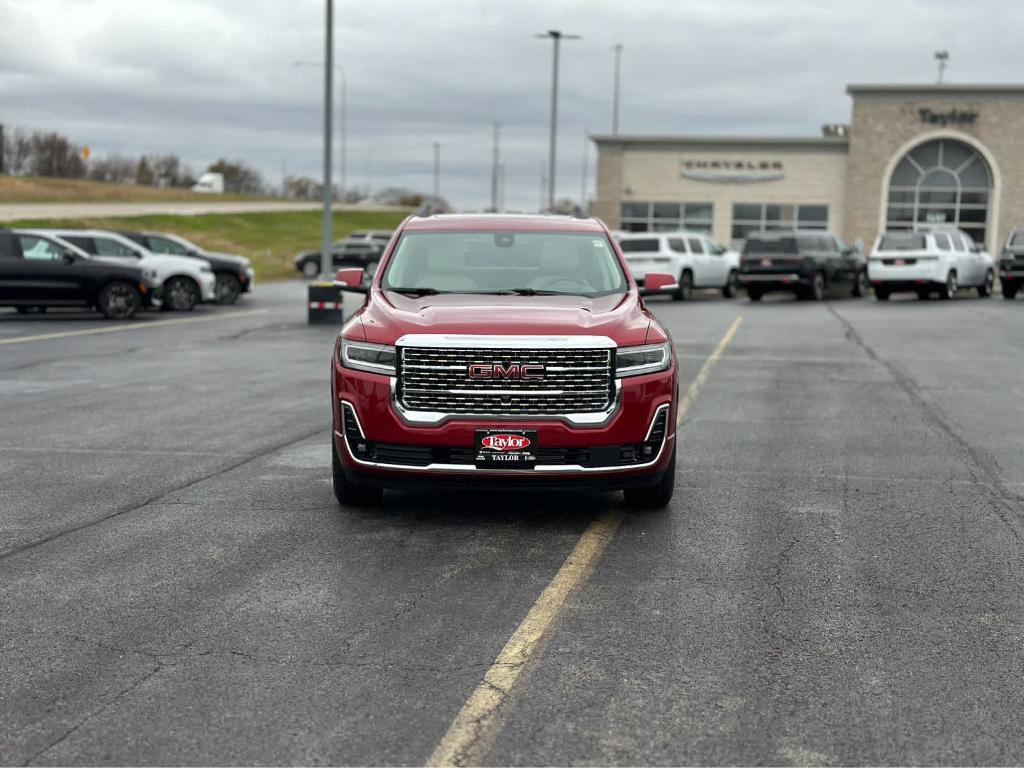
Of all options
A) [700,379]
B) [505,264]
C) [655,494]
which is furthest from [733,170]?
[655,494]

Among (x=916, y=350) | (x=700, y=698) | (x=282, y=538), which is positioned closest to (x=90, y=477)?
(x=282, y=538)

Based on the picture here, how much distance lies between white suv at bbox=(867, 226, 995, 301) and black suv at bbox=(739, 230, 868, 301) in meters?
1.29

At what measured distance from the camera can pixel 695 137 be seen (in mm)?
55156

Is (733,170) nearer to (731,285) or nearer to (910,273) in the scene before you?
(731,285)

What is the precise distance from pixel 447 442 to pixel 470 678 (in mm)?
2158

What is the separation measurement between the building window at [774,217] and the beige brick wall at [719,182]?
0.77 feet

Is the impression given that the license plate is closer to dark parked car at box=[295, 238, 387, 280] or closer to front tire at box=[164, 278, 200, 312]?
front tire at box=[164, 278, 200, 312]

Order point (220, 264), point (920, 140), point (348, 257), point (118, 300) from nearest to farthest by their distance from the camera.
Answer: point (118, 300)
point (220, 264)
point (348, 257)
point (920, 140)

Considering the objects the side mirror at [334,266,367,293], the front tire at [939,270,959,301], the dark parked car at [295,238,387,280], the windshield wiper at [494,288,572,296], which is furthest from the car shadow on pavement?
the dark parked car at [295,238,387,280]

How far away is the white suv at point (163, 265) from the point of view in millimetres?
24812

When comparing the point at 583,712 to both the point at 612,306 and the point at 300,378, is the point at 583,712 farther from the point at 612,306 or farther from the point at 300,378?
the point at 300,378

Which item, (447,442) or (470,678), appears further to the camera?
(447,442)

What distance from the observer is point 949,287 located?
31.6 metres

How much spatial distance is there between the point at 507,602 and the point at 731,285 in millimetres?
31091
